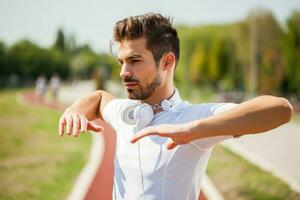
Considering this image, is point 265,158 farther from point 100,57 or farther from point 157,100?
point 100,57

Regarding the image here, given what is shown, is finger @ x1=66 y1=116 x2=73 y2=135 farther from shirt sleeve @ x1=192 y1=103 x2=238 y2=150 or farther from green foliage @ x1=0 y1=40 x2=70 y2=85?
green foliage @ x1=0 y1=40 x2=70 y2=85

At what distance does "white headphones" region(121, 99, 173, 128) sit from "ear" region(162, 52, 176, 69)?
18 centimetres

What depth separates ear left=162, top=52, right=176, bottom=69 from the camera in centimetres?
222

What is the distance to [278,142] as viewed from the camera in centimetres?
1358

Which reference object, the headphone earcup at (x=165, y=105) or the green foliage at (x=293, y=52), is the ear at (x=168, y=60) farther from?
the green foliage at (x=293, y=52)

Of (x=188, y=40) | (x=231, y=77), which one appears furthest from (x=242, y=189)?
(x=188, y=40)

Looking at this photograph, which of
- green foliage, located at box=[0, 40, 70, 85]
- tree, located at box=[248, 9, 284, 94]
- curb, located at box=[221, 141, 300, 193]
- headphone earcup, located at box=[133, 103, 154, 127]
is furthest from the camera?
green foliage, located at box=[0, 40, 70, 85]

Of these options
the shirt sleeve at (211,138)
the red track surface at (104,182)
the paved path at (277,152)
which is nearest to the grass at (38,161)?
the red track surface at (104,182)

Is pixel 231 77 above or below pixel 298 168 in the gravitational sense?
below

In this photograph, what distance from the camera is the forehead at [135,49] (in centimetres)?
212

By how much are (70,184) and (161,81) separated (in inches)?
237

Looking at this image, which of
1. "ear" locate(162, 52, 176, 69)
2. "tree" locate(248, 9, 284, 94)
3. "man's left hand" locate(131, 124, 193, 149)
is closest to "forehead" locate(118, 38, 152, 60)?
"ear" locate(162, 52, 176, 69)

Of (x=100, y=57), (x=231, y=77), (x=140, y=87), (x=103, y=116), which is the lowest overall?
(x=100, y=57)

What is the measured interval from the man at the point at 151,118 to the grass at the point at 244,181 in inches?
202
